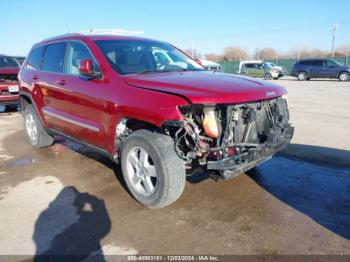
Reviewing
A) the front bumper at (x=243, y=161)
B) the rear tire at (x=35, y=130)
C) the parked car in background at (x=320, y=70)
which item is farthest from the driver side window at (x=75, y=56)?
the parked car in background at (x=320, y=70)

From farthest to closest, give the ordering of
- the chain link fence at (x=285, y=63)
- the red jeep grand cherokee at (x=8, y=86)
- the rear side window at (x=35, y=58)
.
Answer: the chain link fence at (x=285, y=63)
the red jeep grand cherokee at (x=8, y=86)
the rear side window at (x=35, y=58)

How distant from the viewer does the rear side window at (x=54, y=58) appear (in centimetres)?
525

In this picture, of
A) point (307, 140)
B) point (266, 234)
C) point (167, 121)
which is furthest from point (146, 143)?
point (307, 140)

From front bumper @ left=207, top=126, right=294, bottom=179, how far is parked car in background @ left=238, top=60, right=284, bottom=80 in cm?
2762

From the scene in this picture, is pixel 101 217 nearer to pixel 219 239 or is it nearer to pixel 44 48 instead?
pixel 219 239

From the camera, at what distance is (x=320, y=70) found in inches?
1069

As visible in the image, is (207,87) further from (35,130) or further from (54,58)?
(35,130)

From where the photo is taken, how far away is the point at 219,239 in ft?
10.5

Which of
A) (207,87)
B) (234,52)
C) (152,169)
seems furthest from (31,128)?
(234,52)

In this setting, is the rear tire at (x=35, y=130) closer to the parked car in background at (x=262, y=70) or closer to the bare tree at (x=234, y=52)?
the parked car in background at (x=262, y=70)

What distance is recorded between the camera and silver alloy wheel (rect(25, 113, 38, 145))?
6532mm

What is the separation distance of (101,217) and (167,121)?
50.8 inches

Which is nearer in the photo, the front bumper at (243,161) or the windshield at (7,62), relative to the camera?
the front bumper at (243,161)

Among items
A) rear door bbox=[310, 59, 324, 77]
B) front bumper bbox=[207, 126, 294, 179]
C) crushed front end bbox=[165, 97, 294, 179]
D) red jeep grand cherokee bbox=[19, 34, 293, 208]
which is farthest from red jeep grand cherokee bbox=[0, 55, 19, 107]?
rear door bbox=[310, 59, 324, 77]
